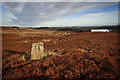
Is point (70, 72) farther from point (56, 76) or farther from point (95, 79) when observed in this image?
point (95, 79)

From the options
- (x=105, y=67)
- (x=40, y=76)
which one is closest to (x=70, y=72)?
(x=40, y=76)

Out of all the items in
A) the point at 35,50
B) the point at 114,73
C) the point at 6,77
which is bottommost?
the point at 6,77

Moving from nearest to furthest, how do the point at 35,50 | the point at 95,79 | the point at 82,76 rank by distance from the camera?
1. the point at 95,79
2. the point at 82,76
3. the point at 35,50

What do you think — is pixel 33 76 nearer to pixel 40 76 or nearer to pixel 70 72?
pixel 40 76

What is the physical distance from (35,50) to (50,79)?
420cm

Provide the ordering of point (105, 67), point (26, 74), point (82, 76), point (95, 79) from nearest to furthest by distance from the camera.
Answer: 1. point (95, 79)
2. point (82, 76)
3. point (26, 74)
4. point (105, 67)

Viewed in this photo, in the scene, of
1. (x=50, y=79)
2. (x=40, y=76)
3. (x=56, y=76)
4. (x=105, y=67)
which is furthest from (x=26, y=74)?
(x=105, y=67)

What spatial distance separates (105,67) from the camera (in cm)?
586

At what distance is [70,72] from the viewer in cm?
534

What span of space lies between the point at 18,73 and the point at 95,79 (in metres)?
6.27

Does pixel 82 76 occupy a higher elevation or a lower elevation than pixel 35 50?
lower

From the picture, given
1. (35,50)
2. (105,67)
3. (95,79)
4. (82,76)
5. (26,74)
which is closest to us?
(95,79)

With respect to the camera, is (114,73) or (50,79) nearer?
(50,79)

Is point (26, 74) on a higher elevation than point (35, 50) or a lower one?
lower
